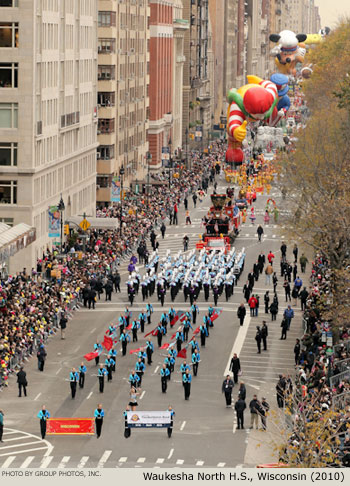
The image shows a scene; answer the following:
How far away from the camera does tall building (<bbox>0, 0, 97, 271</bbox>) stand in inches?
3494

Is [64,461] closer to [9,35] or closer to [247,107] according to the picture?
[9,35]

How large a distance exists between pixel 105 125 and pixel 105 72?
447 centimetres

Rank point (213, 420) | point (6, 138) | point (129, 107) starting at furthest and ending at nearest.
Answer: point (129, 107) → point (6, 138) → point (213, 420)

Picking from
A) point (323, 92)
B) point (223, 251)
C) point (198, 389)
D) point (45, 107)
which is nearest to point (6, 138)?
point (45, 107)

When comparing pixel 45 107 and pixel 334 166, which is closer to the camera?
pixel 334 166

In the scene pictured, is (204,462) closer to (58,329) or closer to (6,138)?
(58,329)

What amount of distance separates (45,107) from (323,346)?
38.8 m

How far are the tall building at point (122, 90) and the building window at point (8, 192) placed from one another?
3407 centimetres

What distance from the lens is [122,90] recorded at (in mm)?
131875

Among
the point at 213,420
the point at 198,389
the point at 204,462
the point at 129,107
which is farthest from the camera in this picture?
the point at 129,107

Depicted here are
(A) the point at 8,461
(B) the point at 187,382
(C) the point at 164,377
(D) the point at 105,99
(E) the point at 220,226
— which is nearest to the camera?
(A) the point at 8,461

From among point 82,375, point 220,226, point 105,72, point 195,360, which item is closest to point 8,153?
point 220,226

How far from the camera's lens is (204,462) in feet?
156

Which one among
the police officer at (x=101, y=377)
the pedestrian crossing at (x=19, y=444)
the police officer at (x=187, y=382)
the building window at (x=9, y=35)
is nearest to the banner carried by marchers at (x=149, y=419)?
the pedestrian crossing at (x=19, y=444)
